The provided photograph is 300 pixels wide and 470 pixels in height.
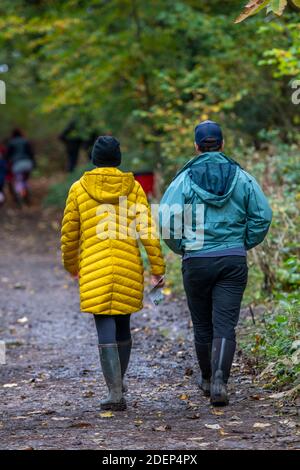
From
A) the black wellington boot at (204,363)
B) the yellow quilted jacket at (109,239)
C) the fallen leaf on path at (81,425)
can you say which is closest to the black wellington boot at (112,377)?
the yellow quilted jacket at (109,239)

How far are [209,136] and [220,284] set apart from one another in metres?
0.98

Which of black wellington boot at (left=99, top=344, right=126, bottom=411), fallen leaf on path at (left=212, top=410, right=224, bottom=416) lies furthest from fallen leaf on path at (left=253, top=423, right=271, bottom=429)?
black wellington boot at (left=99, top=344, right=126, bottom=411)

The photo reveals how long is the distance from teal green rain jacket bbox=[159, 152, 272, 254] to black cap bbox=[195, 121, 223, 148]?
10 cm

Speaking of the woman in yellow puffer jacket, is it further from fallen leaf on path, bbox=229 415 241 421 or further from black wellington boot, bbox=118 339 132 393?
fallen leaf on path, bbox=229 415 241 421

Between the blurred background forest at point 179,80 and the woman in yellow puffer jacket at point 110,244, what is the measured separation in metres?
3.23

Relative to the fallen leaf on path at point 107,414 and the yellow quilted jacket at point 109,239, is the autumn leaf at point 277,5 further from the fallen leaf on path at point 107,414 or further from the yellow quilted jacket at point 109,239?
the fallen leaf on path at point 107,414

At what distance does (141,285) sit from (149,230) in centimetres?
39

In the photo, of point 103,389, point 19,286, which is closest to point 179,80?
point 19,286

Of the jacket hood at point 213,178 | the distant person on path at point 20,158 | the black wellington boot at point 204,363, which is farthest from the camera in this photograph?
the distant person on path at point 20,158

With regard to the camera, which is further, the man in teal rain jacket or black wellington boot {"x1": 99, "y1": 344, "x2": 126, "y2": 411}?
black wellington boot {"x1": 99, "y1": 344, "x2": 126, "y2": 411}

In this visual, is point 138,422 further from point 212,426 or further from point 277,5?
point 277,5

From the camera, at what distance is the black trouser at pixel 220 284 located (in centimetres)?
590

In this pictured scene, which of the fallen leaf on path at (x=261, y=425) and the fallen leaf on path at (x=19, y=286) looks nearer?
the fallen leaf on path at (x=261, y=425)

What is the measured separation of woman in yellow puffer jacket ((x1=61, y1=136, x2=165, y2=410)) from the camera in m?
5.98
